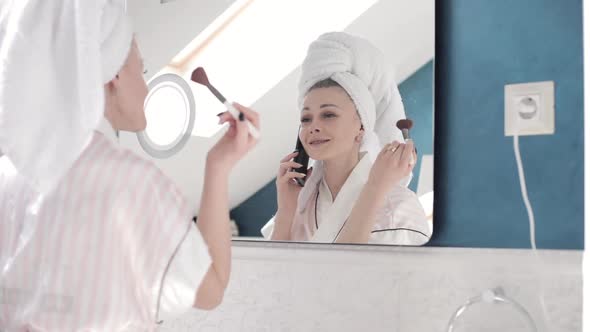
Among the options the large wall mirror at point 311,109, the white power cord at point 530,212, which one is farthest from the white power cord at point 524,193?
the large wall mirror at point 311,109

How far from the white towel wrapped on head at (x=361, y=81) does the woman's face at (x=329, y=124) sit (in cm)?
2

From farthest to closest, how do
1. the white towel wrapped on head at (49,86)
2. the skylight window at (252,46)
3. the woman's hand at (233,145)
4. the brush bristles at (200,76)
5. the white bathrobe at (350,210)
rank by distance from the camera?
the brush bristles at (200,76) → the skylight window at (252,46) → the white bathrobe at (350,210) → the woman's hand at (233,145) → the white towel wrapped on head at (49,86)

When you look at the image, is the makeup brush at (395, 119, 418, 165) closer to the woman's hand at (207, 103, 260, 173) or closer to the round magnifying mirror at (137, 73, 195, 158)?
the woman's hand at (207, 103, 260, 173)

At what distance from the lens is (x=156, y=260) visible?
1.10 metres

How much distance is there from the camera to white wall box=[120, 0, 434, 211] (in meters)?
1.45

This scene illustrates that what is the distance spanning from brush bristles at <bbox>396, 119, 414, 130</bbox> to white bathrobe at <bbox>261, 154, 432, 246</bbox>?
11 centimetres

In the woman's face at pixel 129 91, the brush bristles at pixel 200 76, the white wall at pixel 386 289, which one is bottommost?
the white wall at pixel 386 289

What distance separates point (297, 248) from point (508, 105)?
60 centimetres

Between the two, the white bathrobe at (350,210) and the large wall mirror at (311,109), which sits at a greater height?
the large wall mirror at (311,109)

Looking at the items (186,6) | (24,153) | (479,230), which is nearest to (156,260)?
(24,153)

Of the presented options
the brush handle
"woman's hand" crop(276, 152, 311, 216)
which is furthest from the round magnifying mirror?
the brush handle

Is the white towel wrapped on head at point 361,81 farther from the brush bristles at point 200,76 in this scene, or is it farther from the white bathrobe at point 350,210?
the brush bristles at point 200,76

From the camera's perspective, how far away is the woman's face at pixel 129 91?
51.3 inches

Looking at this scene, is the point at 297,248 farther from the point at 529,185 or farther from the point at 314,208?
the point at 529,185
